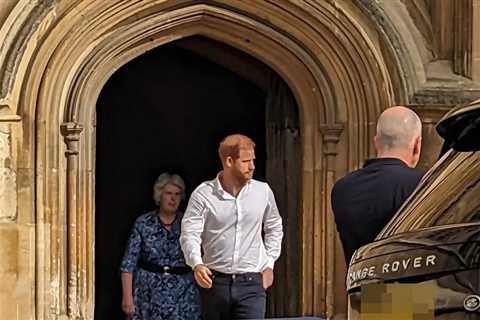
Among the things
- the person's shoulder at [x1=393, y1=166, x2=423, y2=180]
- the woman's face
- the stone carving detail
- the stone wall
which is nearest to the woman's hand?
the stone wall

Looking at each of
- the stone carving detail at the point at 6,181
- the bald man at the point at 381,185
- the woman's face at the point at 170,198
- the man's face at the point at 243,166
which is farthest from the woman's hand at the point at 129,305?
the bald man at the point at 381,185

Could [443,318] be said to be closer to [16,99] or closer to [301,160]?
[16,99]

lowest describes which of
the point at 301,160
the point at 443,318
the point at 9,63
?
the point at 443,318

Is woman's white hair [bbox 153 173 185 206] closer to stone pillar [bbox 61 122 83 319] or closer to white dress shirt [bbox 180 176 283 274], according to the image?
stone pillar [bbox 61 122 83 319]

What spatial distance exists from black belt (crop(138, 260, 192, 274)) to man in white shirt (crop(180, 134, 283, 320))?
114 cm

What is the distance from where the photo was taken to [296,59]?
29.7ft

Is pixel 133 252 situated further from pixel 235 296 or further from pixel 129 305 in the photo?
pixel 235 296

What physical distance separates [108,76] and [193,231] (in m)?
2.16

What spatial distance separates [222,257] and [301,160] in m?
2.21

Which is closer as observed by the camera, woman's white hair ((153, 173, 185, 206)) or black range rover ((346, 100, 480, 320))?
black range rover ((346, 100, 480, 320))

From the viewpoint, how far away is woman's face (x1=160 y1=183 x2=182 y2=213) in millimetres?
8445

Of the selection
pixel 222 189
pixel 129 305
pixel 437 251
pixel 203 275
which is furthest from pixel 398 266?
pixel 129 305

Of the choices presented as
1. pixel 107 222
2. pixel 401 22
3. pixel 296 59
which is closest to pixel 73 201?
pixel 107 222

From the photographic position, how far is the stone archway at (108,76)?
27.5 feet
